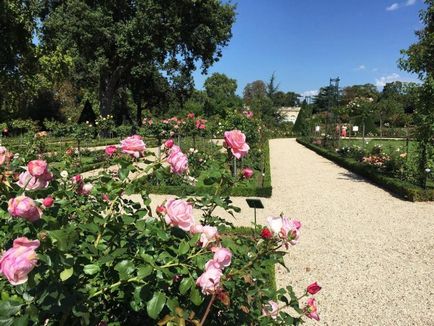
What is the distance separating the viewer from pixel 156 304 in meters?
1.13

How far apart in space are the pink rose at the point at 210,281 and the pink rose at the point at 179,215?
18cm

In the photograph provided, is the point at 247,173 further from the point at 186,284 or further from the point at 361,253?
the point at 361,253

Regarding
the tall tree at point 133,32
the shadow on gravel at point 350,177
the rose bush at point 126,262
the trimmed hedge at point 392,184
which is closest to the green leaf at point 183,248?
the rose bush at point 126,262

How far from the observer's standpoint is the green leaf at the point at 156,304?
111cm

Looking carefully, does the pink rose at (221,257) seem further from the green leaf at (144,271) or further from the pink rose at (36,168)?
the pink rose at (36,168)

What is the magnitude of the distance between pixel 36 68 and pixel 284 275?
83.2ft

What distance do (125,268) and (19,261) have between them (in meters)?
0.34

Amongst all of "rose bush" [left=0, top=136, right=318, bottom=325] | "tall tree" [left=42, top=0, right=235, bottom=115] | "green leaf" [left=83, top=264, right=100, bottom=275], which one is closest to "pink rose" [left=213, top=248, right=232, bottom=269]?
"rose bush" [left=0, top=136, right=318, bottom=325]

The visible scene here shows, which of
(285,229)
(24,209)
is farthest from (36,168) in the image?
(285,229)

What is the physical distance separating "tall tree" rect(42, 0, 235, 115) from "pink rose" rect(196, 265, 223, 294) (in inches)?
787

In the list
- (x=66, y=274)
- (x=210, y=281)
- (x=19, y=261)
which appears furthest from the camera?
(x=210, y=281)

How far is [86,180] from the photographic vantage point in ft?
7.06

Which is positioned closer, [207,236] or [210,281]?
[210,281]

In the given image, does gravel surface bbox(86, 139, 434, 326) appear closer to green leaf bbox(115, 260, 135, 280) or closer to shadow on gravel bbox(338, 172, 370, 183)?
shadow on gravel bbox(338, 172, 370, 183)
